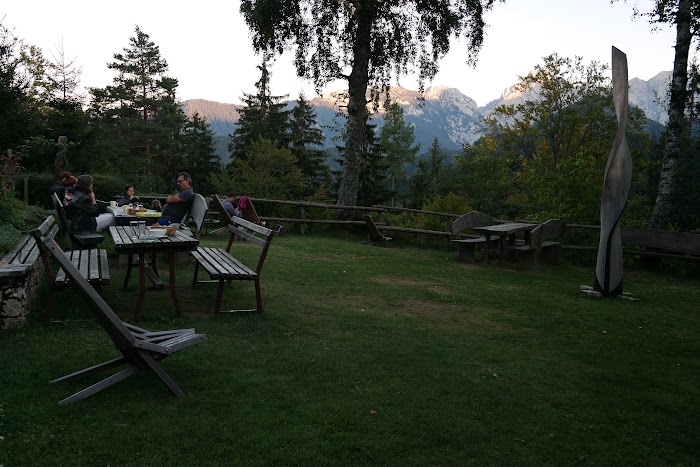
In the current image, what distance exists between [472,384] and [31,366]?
11.1 feet

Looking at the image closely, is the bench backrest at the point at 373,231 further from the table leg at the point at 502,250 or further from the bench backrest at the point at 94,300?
the bench backrest at the point at 94,300

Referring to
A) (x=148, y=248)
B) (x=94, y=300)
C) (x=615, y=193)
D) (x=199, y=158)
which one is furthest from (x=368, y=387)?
(x=199, y=158)

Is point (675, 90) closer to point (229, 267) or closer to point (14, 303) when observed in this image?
point (229, 267)

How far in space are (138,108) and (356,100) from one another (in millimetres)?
30130

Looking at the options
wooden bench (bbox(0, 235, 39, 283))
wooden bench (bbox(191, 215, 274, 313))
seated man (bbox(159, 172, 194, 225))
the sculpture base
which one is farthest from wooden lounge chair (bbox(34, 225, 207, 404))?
the sculpture base

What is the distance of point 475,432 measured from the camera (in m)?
3.33

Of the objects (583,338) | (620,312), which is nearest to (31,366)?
(583,338)

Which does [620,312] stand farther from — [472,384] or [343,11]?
[343,11]

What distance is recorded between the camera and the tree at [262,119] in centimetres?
4722

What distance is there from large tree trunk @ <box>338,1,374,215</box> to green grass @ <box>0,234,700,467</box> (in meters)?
9.14

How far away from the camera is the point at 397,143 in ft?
249

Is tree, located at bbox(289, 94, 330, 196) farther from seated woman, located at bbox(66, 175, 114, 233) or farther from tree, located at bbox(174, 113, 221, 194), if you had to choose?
seated woman, located at bbox(66, 175, 114, 233)

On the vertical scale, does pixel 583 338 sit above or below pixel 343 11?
below

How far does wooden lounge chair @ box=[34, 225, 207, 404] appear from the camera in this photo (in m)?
3.32
